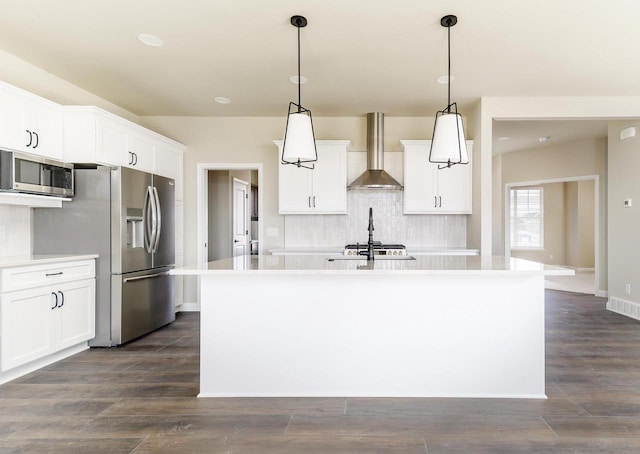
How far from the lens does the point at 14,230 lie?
11.1ft

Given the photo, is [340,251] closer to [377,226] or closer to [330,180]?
[377,226]

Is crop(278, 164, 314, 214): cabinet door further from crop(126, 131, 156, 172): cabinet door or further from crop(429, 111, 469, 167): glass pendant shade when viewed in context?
crop(429, 111, 469, 167): glass pendant shade

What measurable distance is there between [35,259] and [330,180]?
3.18 metres

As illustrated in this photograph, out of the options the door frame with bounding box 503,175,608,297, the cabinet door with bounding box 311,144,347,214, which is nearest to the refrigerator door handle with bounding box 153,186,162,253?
the cabinet door with bounding box 311,144,347,214

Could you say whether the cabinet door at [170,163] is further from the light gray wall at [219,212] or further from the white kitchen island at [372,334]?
the white kitchen island at [372,334]

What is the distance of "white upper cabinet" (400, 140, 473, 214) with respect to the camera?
4.89m

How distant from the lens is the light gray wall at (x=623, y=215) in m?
4.82

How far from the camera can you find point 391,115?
5.19 m

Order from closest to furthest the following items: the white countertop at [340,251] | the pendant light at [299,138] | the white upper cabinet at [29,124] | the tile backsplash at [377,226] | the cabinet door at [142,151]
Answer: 1. the pendant light at [299,138]
2. the white upper cabinet at [29,124]
3. the cabinet door at [142,151]
4. the white countertop at [340,251]
5. the tile backsplash at [377,226]

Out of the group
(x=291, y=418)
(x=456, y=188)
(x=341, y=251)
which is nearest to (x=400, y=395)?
(x=291, y=418)

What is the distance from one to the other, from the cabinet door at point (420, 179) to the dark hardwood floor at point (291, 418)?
234cm

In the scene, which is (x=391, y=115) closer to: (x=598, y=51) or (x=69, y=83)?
(x=598, y=51)

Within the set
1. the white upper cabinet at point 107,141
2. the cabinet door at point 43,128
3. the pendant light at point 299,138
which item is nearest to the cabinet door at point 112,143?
A: the white upper cabinet at point 107,141

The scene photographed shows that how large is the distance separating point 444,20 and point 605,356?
10.3 feet
